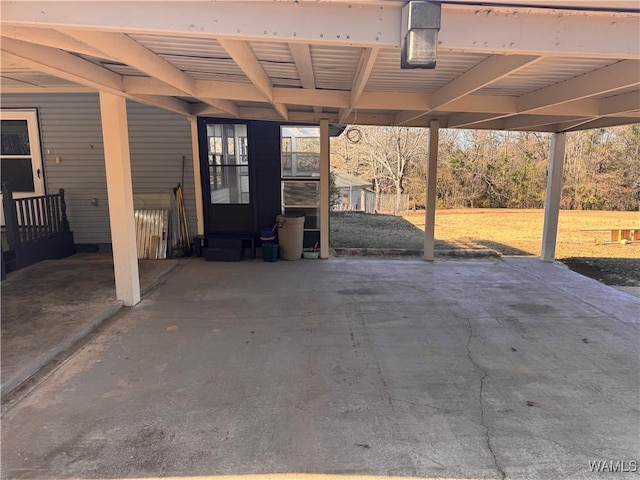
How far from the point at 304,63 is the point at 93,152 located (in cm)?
518

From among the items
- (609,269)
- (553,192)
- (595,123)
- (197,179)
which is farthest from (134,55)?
(609,269)

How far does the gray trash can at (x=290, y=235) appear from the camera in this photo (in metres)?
6.92

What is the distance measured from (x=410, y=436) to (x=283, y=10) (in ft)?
8.27

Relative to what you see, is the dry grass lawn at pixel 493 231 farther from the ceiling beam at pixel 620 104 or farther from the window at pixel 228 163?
the ceiling beam at pixel 620 104

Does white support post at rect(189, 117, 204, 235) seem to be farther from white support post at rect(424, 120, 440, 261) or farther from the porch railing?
white support post at rect(424, 120, 440, 261)

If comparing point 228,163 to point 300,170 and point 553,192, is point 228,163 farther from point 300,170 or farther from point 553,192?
point 553,192

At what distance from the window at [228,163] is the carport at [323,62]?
0.36m

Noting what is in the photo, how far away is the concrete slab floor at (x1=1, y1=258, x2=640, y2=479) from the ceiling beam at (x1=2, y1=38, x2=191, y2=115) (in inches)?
93.2

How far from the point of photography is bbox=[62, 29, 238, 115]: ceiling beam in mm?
2443

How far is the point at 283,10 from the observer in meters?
1.97

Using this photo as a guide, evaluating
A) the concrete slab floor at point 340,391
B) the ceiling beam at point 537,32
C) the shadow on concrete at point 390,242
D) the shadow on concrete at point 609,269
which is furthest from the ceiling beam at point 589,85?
the shadow on concrete at point 390,242

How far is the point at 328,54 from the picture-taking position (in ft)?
10.7

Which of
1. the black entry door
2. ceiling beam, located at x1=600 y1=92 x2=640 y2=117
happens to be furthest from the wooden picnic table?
the black entry door

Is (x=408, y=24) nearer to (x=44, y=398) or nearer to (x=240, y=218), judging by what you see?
(x=44, y=398)
